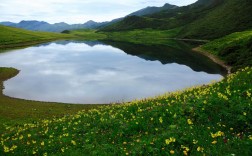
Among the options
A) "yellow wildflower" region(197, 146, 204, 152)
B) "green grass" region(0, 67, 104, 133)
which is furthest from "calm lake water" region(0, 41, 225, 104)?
"yellow wildflower" region(197, 146, 204, 152)

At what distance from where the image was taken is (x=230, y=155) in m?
8.45

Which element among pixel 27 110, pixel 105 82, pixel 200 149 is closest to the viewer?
pixel 200 149

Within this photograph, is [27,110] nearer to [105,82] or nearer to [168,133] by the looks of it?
[105,82]

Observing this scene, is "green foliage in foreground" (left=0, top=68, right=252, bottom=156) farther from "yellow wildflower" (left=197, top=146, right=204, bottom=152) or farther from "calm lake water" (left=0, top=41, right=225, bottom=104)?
"calm lake water" (left=0, top=41, right=225, bottom=104)

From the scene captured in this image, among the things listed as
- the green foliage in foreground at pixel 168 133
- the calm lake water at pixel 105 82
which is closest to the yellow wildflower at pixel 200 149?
the green foliage in foreground at pixel 168 133

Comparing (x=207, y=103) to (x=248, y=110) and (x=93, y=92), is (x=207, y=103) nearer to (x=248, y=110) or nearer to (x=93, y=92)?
(x=248, y=110)

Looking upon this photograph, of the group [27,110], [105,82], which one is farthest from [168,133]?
[105,82]

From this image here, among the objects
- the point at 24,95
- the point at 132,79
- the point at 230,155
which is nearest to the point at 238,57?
the point at 132,79

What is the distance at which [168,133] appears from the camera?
11430 mm

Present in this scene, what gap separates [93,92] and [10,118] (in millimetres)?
22372

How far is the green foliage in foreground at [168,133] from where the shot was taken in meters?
10.1

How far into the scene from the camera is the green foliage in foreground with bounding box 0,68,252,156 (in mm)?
10091

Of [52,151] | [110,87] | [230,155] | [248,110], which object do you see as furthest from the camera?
[110,87]

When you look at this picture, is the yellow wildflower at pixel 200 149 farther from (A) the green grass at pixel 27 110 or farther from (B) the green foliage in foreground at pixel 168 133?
(A) the green grass at pixel 27 110
